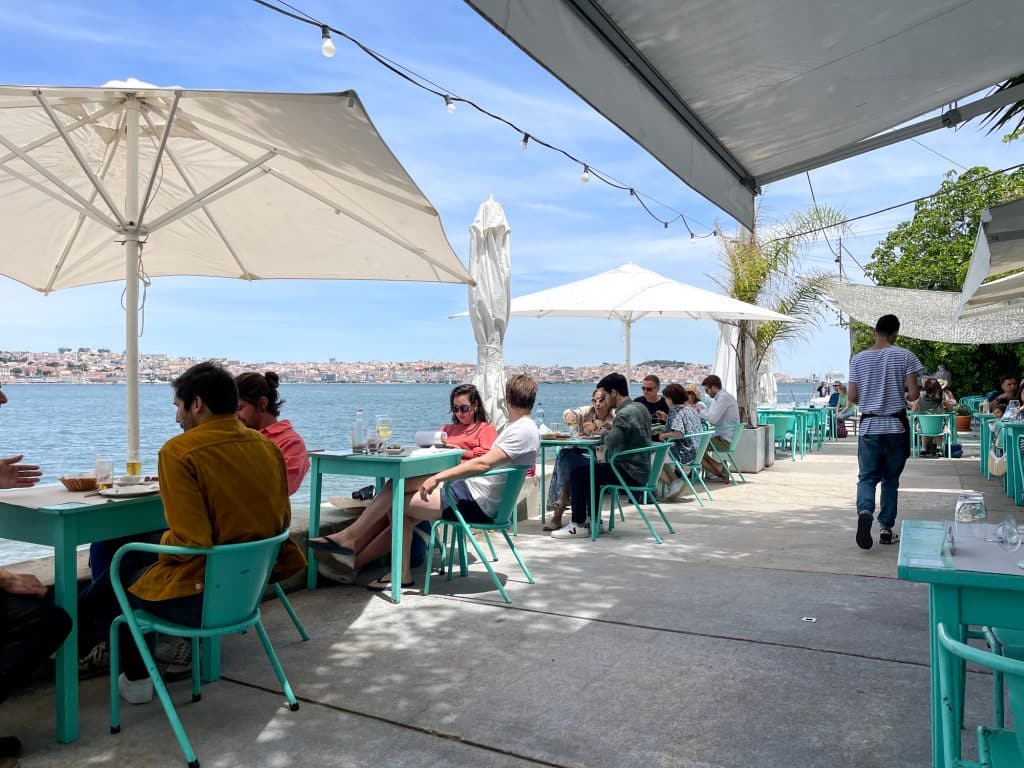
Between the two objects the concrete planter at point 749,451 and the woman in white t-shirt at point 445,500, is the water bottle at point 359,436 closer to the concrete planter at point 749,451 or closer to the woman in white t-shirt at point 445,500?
the woman in white t-shirt at point 445,500

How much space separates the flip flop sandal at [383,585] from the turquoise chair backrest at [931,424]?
10.8 m

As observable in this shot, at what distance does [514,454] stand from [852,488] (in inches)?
235

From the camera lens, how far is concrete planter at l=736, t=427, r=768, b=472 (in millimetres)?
10508

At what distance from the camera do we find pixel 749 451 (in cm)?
1052

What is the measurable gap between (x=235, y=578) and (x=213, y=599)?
0.09 m

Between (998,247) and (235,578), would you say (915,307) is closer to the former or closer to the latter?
(998,247)

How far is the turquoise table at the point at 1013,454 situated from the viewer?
288 inches

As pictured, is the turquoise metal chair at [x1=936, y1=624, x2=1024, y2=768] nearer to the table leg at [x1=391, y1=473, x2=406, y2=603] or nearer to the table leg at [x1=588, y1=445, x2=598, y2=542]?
the table leg at [x1=391, y1=473, x2=406, y2=603]

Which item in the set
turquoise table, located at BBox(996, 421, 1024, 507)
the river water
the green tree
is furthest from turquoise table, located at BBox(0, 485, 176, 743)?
the green tree

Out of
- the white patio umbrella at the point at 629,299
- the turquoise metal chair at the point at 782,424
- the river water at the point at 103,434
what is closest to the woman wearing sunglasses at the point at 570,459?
the river water at the point at 103,434

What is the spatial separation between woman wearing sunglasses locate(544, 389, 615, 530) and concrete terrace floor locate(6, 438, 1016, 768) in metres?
1.25

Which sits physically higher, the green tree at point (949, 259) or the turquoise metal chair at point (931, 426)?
the green tree at point (949, 259)

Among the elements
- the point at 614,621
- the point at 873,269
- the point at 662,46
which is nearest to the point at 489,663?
the point at 614,621

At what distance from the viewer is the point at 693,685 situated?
10.4ft
